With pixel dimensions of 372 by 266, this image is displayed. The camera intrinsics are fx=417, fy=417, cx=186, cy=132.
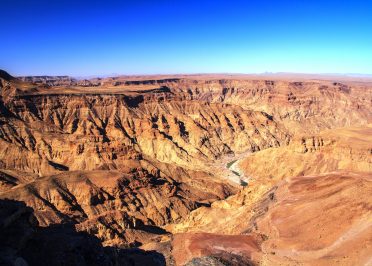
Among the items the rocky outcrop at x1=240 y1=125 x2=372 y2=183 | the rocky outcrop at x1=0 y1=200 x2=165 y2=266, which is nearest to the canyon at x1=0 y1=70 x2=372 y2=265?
the rocky outcrop at x1=0 y1=200 x2=165 y2=266

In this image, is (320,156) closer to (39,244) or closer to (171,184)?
(171,184)

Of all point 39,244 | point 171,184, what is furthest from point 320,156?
point 39,244

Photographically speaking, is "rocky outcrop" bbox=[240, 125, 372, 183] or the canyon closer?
the canyon

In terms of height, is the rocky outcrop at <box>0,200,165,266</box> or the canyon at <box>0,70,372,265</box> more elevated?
the rocky outcrop at <box>0,200,165,266</box>

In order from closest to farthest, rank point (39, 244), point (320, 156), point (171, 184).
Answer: point (39, 244), point (171, 184), point (320, 156)

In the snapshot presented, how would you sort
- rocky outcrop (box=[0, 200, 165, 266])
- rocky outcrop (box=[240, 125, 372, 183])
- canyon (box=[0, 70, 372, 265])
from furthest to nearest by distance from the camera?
rocky outcrop (box=[240, 125, 372, 183]), canyon (box=[0, 70, 372, 265]), rocky outcrop (box=[0, 200, 165, 266])

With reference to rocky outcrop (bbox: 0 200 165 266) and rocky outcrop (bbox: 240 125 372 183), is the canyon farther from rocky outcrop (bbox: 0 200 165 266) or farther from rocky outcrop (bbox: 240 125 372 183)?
rocky outcrop (bbox: 240 125 372 183)

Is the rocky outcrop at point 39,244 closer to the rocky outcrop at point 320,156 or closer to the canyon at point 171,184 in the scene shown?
the canyon at point 171,184

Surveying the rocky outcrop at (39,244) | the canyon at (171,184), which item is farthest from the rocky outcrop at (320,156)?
the rocky outcrop at (39,244)

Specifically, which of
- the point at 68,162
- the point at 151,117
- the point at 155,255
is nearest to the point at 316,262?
the point at 155,255

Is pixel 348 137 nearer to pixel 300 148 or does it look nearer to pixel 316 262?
pixel 300 148
